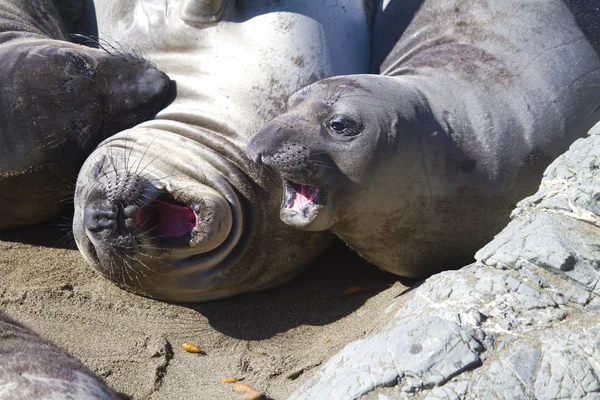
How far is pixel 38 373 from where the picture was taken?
343cm

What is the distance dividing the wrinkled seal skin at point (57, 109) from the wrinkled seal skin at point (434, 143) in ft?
3.83

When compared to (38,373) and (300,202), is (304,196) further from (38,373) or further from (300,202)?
(38,373)

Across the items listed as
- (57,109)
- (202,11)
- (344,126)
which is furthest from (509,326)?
(57,109)

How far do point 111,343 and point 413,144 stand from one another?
67.1 inches

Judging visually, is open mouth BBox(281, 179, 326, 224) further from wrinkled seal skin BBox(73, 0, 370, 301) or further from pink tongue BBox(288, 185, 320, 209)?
wrinkled seal skin BBox(73, 0, 370, 301)

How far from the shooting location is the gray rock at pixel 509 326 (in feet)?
11.7

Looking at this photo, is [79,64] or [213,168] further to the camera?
[79,64]

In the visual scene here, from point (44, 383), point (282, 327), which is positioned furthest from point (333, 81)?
point (44, 383)

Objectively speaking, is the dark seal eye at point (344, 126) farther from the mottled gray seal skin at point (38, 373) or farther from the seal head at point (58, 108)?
the mottled gray seal skin at point (38, 373)

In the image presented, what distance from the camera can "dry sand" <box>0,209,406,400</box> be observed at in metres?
4.64

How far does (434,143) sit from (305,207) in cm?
66

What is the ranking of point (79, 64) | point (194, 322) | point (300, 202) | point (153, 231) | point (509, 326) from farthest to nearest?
point (79, 64) < point (194, 322) < point (153, 231) < point (300, 202) < point (509, 326)

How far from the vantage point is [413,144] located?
4668mm

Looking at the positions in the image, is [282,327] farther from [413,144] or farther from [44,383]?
[44,383]
